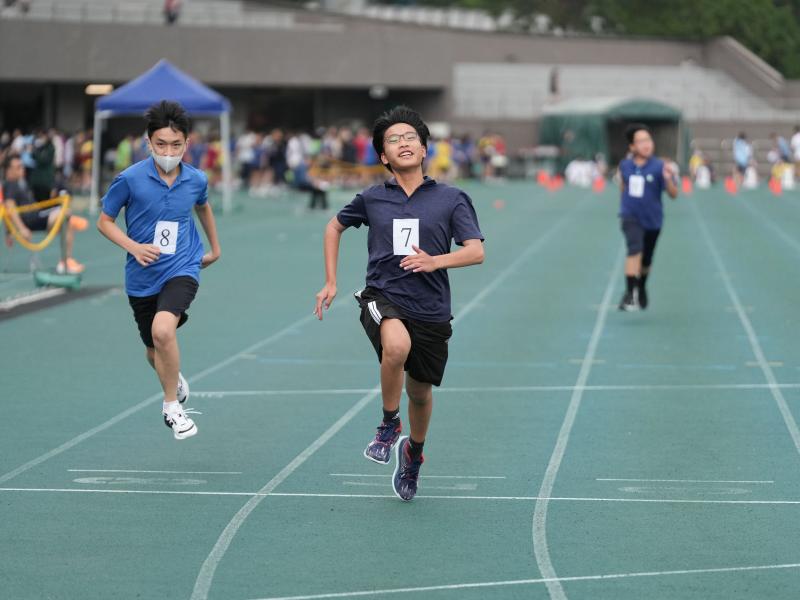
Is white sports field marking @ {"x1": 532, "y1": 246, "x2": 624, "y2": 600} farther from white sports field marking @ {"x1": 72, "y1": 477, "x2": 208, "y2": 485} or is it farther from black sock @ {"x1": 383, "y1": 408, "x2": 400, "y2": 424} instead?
white sports field marking @ {"x1": 72, "y1": 477, "x2": 208, "y2": 485}

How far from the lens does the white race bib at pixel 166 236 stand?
8.62 metres

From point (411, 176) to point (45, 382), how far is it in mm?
5249

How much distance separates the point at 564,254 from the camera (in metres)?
24.7

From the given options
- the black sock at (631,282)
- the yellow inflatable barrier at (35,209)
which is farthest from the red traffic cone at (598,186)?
the black sock at (631,282)

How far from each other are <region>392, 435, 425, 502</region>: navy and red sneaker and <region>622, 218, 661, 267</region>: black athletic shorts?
852 centimetres

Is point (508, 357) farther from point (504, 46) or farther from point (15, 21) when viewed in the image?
point (504, 46)

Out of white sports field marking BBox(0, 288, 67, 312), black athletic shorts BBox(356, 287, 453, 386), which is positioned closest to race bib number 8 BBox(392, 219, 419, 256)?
black athletic shorts BBox(356, 287, 453, 386)

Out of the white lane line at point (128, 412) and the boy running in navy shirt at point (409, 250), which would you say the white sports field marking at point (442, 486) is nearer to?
the boy running in navy shirt at point (409, 250)

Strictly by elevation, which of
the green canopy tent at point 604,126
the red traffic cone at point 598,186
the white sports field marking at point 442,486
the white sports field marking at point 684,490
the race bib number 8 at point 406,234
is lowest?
the red traffic cone at point 598,186

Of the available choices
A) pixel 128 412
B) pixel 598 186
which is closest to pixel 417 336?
pixel 128 412

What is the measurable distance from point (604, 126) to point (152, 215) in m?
50.3

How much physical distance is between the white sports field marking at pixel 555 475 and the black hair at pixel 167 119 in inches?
103

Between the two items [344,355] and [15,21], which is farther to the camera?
[15,21]

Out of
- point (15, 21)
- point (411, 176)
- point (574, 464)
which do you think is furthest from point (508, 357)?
point (15, 21)
